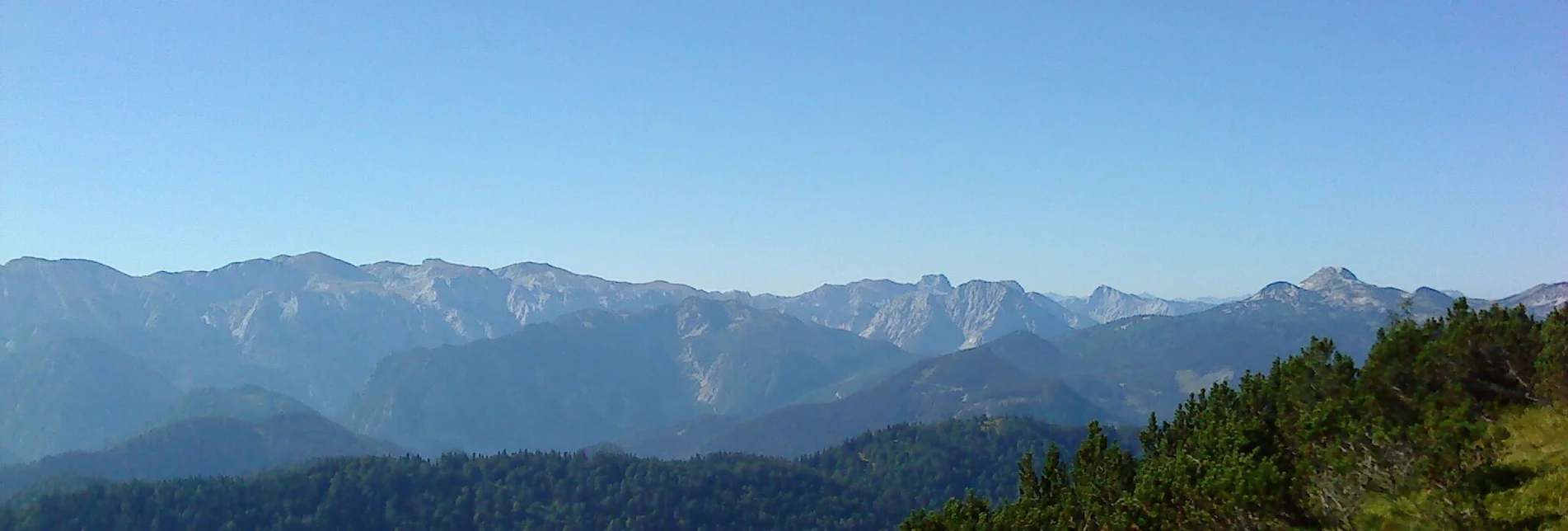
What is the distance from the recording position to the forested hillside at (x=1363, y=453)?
41156mm

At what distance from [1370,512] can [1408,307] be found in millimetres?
43302

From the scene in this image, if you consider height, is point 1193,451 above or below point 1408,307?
below

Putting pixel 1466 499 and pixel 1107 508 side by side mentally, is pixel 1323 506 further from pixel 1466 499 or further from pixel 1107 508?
pixel 1107 508

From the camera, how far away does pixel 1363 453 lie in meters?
49.1

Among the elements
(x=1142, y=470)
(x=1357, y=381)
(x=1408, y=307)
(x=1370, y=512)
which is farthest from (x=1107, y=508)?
(x=1408, y=307)

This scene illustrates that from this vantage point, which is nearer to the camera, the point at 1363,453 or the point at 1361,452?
the point at 1363,453

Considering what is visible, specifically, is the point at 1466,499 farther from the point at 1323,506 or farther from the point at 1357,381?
the point at 1357,381

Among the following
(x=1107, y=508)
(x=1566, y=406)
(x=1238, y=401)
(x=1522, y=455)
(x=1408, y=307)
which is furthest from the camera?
(x=1408, y=307)

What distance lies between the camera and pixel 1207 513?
4809cm

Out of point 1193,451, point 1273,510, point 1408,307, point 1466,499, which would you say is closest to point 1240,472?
point 1273,510

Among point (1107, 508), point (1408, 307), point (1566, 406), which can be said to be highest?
point (1408, 307)

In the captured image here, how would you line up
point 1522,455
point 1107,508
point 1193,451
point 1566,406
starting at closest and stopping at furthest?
point 1522,455
point 1566,406
point 1107,508
point 1193,451

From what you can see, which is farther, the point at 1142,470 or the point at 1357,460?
the point at 1142,470

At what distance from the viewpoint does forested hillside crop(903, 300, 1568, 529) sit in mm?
41156
